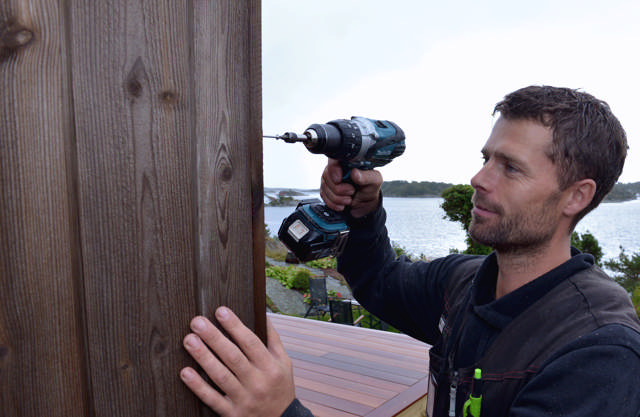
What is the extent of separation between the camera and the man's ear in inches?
57.6

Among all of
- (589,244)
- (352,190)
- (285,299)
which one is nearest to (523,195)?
(352,190)

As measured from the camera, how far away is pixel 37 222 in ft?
1.93

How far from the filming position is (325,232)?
5.60 feet

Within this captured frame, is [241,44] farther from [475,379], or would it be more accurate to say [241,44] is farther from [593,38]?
[593,38]

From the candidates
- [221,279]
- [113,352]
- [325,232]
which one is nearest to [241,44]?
[221,279]

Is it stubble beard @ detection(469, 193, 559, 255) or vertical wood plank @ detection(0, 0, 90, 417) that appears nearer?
vertical wood plank @ detection(0, 0, 90, 417)

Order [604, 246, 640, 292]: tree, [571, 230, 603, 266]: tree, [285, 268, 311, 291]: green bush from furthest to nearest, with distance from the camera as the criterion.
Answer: [604, 246, 640, 292]: tree
[285, 268, 311, 291]: green bush
[571, 230, 603, 266]: tree

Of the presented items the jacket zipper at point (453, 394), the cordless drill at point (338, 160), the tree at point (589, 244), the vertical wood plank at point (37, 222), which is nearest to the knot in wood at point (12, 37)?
the vertical wood plank at point (37, 222)

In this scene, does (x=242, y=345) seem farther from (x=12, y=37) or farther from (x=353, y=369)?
(x=353, y=369)

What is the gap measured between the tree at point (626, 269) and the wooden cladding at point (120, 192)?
11944mm

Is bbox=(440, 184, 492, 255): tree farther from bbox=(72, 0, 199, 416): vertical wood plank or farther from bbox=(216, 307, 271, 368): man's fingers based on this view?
bbox=(72, 0, 199, 416): vertical wood plank

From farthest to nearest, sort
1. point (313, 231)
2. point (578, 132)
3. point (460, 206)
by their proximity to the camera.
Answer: point (460, 206)
point (313, 231)
point (578, 132)

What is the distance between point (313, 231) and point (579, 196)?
0.98 metres

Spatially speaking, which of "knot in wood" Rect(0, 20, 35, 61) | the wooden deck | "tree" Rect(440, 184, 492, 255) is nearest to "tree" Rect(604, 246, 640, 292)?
"tree" Rect(440, 184, 492, 255)
